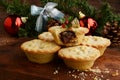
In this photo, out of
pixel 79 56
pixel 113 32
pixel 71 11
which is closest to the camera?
pixel 79 56

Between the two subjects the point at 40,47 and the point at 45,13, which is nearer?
the point at 40,47

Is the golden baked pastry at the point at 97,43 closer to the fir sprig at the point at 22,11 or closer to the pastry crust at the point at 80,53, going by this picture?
the pastry crust at the point at 80,53

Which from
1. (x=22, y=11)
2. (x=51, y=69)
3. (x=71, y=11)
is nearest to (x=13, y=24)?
(x=22, y=11)

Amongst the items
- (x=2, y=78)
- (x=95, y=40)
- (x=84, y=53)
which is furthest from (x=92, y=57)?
(x=2, y=78)

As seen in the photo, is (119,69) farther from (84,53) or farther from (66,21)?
(66,21)

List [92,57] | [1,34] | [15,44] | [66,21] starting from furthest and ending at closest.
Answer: [1,34]
[15,44]
[66,21]
[92,57]

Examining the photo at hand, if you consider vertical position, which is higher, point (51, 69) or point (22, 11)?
point (22, 11)

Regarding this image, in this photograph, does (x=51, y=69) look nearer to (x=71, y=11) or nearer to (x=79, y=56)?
(x=79, y=56)
